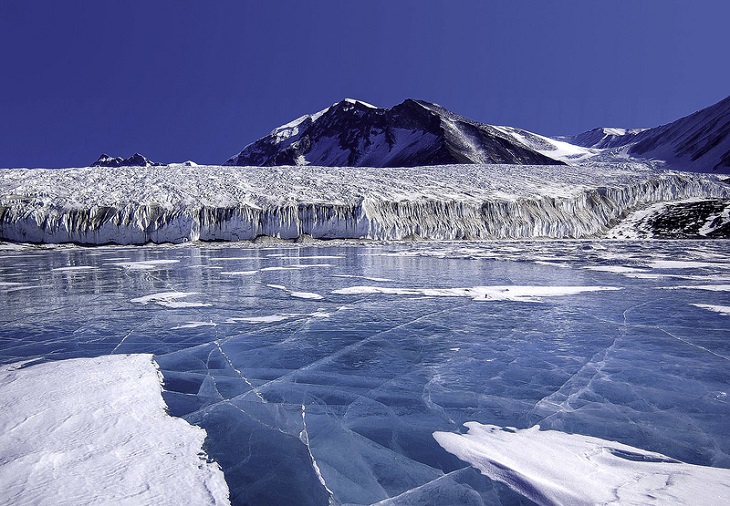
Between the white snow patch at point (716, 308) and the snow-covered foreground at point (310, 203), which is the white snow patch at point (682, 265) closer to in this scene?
the white snow patch at point (716, 308)

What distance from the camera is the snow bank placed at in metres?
2.64

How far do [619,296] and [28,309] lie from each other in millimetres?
11997

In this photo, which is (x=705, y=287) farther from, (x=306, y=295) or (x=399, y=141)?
(x=399, y=141)

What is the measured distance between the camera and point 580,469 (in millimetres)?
2939

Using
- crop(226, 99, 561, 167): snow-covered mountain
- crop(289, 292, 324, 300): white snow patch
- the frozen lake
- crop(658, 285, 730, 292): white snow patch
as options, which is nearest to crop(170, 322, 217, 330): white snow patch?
the frozen lake

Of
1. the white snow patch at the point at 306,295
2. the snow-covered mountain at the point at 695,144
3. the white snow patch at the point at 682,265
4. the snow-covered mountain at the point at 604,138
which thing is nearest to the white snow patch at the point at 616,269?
the white snow patch at the point at 682,265

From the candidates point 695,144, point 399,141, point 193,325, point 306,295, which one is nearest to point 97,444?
point 193,325

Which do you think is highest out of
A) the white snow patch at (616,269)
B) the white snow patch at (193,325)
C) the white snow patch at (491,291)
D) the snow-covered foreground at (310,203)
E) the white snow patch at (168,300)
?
the snow-covered foreground at (310,203)

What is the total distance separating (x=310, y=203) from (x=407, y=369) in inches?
1123

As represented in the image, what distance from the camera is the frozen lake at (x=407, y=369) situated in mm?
3080

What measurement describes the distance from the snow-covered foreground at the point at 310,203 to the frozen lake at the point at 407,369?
68.0 feet

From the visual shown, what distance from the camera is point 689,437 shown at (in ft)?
11.1

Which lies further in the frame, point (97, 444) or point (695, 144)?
point (695, 144)

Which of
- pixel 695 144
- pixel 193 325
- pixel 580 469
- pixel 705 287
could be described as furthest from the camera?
pixel 695 144
